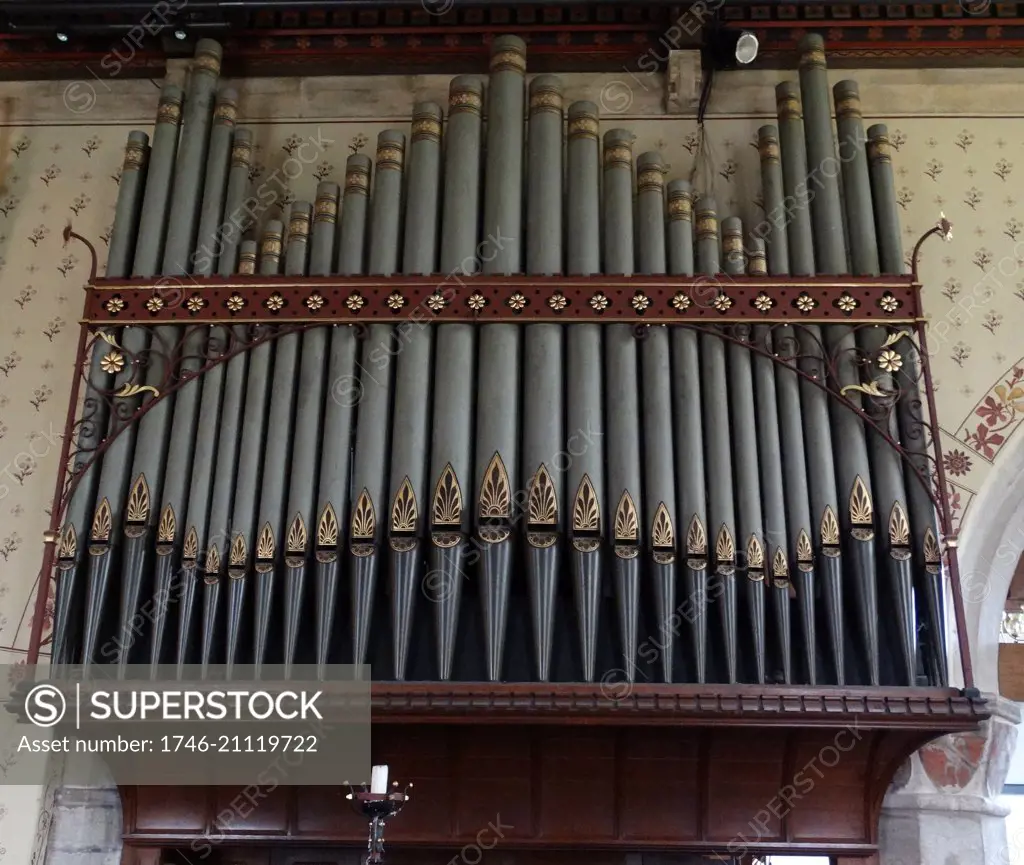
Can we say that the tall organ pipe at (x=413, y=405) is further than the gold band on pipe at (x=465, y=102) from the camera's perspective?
No

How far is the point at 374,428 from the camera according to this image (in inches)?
177

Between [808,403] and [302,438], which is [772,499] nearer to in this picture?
[808,403]

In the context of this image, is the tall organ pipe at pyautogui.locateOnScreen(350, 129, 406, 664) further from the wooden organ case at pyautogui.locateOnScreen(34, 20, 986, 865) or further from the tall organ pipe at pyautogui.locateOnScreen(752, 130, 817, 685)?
the tall organ pipe at pyautogui.locateOnScreen(752, 130, 817, 685)

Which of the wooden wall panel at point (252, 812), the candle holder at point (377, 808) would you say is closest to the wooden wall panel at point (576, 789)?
the wooden wall panel at point (252, 812)

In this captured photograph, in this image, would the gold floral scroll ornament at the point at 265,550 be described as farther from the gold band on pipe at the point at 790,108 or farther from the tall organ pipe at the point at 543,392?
the gold band on pipe at the point at 790,108

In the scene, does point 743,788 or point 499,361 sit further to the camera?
point 499,361

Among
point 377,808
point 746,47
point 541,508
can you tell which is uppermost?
point 746,47

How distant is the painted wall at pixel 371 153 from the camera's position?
5180 mm

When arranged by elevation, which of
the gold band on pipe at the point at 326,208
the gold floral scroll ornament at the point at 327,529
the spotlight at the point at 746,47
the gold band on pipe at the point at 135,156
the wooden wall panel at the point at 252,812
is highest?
the spotlight at the point at 746,47

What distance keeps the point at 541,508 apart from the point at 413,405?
2.15ft

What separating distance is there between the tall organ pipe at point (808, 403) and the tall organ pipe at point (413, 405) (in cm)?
134


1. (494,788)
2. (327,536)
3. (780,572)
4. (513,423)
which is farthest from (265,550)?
(780,572)

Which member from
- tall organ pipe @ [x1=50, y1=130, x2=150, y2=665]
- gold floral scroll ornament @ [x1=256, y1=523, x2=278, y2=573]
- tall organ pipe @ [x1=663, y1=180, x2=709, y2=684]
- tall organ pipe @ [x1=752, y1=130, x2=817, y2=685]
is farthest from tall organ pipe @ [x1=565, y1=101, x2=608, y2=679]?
tall organ pipe @ [x1=50, y1=130, x2=150, y2=665]

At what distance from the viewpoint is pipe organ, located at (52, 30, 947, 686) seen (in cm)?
426
